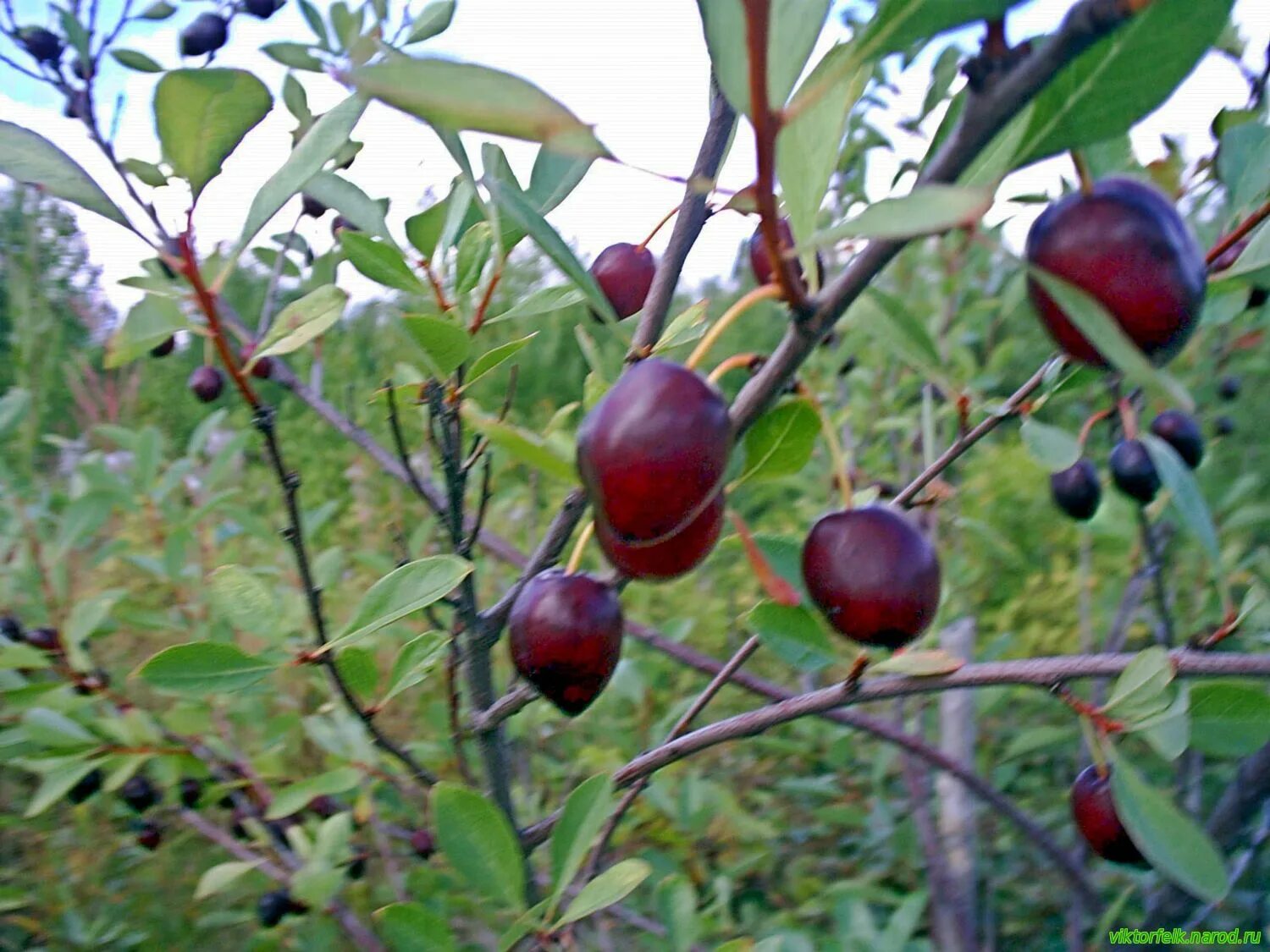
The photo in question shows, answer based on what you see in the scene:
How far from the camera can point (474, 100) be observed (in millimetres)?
309

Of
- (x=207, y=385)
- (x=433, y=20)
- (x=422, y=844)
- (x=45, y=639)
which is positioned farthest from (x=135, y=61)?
(x=422, y=844)

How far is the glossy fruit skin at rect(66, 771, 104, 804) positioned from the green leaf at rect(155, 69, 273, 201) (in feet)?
3.98

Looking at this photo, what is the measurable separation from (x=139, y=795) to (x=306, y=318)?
105 centimetres

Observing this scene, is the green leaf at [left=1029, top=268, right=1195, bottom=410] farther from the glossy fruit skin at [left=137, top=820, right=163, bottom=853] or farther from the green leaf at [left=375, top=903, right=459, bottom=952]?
the glossy fruit skin at [left=137, top=820, right=163, bottom=853]

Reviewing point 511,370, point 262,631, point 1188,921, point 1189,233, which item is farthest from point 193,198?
point 1188,921

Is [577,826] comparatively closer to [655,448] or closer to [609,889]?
[609,889]

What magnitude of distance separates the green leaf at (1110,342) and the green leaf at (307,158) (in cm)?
41

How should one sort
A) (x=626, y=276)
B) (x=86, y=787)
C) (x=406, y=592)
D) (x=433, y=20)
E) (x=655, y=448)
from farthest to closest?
1. (x=86, y=787)
2. (x=433, y=20)
3. (x=626, y=276)
4. (x=406, y=592)
5. (x=655, y=448)

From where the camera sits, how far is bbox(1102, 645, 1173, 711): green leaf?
1.88 ft

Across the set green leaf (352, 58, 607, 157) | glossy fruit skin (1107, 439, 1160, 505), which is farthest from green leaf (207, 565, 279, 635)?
glossy fruit skin (1107, 439, 1160, 505)

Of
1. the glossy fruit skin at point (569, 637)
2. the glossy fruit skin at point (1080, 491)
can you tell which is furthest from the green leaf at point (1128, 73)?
the glossy fruit skin at point (1080, 491)

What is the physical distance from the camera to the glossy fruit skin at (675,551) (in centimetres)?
49

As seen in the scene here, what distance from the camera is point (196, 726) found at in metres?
1.40

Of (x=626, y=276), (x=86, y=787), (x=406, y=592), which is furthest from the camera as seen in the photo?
(x=86, y=787)
